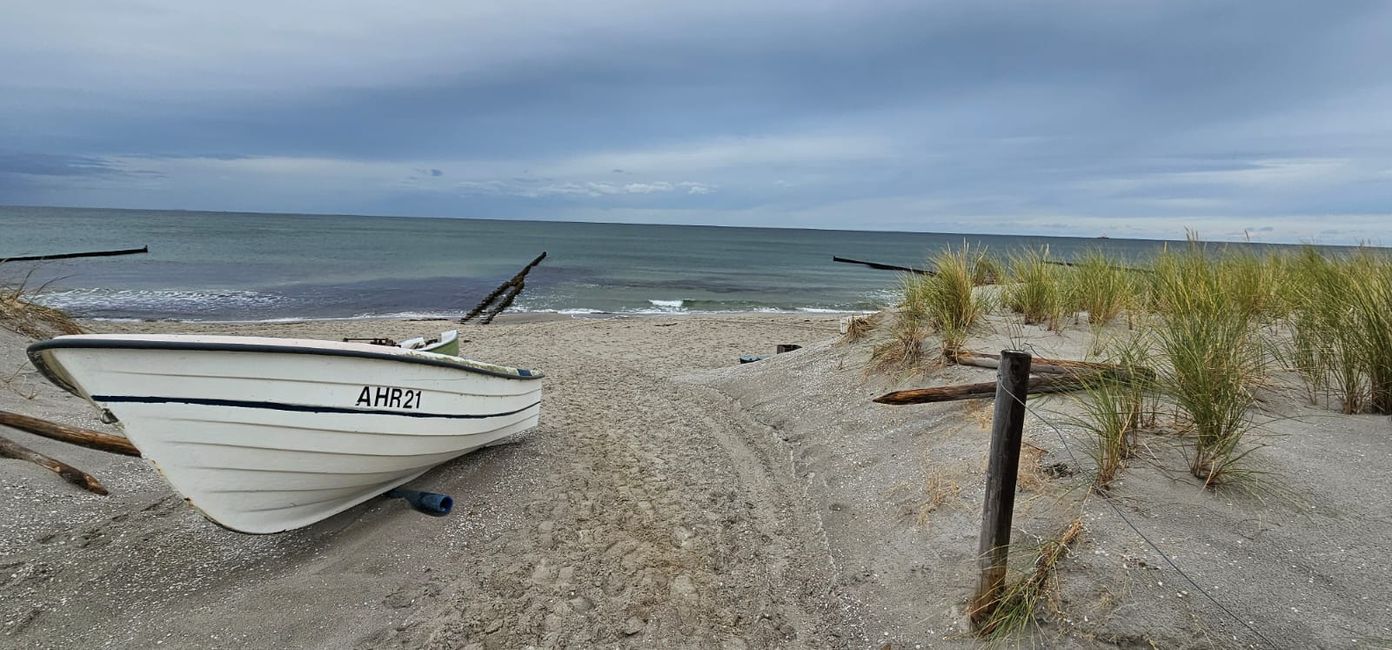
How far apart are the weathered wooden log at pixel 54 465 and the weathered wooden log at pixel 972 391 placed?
562 cm

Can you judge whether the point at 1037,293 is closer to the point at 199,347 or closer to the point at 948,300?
the point at 948,300

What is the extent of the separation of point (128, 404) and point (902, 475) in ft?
15.2

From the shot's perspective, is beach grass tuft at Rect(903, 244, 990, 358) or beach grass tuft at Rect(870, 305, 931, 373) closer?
beach grass tuft at Rect(870, 305, 931, 373)

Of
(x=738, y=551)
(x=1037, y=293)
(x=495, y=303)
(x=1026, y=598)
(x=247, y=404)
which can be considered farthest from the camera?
(x=495, y=303)

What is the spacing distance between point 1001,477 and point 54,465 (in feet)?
Result: 19.9

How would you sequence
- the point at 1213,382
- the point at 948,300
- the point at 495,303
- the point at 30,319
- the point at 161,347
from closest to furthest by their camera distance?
the point at 161,347, the point at 1213,382, the point at 948,300, the point at 30,319, the point at 495,303

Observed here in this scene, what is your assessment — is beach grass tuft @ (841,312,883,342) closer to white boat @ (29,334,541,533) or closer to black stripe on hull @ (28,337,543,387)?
white boat @ (29,334,541,533)

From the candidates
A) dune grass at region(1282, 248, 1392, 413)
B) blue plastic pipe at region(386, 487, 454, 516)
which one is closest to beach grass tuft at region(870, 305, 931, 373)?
dune grass at region(1282, 248, 1392, 413)

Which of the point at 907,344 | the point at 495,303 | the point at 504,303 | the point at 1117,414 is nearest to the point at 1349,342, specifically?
the point at 1117,414

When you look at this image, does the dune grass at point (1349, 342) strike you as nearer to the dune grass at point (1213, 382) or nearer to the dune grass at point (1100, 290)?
the dune grass at point (1213, 382)

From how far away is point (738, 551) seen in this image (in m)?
4.33

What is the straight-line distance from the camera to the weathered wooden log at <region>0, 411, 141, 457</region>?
15.8ft

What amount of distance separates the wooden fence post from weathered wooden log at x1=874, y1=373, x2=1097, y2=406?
166 centimetres

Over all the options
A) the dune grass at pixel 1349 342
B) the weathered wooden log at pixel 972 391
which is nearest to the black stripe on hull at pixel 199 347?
the weathered wooden log at pixel 972 391
